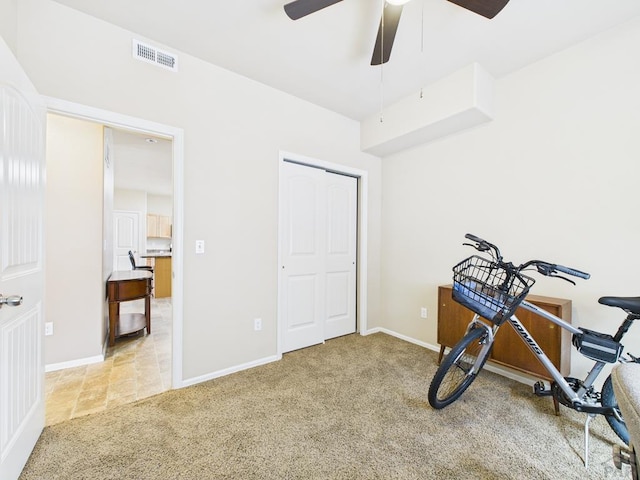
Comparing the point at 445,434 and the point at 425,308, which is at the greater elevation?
the point at 425,308

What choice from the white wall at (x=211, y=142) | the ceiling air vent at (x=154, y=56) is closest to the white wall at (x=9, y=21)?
the white wall at (x=211, y=142)

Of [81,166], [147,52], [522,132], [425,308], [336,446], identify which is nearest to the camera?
[336,446]

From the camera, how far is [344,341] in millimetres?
3312

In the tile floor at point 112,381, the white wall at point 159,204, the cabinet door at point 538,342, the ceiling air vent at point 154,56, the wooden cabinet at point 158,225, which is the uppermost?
the ceiling air vent at point 154,56

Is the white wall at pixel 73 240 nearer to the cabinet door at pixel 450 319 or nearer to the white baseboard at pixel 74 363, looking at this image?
the white baseboard at pixel 74 363

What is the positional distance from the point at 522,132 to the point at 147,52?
310 centimetres

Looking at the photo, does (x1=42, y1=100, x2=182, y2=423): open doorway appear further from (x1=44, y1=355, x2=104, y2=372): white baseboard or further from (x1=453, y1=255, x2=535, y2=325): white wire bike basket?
(x1=453, y1=255, x2=535, y2=325): white wire bike basket

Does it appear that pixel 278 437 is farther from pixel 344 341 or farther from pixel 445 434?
pixel 344 341

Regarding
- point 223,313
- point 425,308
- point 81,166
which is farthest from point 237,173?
point 425,308

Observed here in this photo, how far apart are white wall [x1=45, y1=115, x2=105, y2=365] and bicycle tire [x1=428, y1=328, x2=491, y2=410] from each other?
10.00 ft

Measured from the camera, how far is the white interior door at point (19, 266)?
1239mm

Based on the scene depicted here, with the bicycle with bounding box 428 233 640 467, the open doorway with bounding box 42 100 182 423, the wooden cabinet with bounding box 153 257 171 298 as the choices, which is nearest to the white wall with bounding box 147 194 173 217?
the wooden cabinet with bounding box 153 257 171 298

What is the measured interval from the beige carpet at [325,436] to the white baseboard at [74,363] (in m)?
1.07

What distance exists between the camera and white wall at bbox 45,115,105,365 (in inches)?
102
